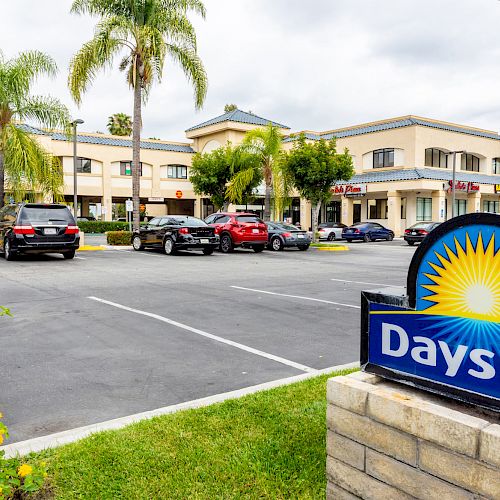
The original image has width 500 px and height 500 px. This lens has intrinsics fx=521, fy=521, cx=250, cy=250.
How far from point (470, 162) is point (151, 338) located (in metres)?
47.1

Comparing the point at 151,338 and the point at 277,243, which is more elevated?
the point at 277,243

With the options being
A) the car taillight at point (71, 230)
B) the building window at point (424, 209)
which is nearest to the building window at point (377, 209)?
the building window at point (424, 209)

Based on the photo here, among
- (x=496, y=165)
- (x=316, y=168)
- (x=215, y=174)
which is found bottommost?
(x=316, y=168)

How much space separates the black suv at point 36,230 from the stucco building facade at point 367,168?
84.6 ft

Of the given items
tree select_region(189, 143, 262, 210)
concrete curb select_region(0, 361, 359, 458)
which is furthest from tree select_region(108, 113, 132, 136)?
concrete curb select_region(0, 361, 359, 458)

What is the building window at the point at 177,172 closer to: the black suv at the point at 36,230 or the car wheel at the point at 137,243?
the car wheel at the point at 137,243

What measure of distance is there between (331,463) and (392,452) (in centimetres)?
41

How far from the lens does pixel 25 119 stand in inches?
872

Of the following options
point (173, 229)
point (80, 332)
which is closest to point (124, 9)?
point (173, 229)

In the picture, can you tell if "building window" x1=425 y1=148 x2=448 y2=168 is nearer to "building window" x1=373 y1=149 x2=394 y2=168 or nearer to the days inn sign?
"building window" x1=373 y1=149 x2=394 y2=168

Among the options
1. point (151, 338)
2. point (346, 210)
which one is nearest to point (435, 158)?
point (346, 210)

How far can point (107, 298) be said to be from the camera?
9.67 meters

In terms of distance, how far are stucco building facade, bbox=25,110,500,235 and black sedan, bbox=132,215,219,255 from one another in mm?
22451

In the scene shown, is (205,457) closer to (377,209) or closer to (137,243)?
(137,243)
